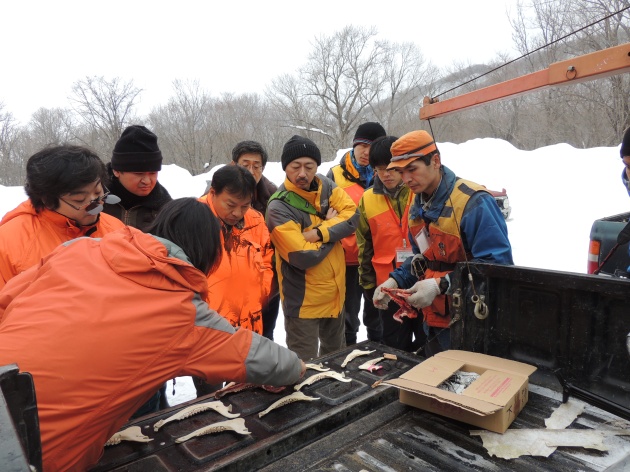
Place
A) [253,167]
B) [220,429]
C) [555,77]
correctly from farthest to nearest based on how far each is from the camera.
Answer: [555,77] < [253,167] < [220,429]

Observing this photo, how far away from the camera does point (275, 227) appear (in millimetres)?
3230

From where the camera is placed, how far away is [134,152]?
2.88 metres

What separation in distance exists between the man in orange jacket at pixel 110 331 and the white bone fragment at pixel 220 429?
221 mm

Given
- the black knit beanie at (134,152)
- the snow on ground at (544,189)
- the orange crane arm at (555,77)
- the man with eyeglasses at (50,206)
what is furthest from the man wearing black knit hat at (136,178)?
the orange crane arm at (555,77)

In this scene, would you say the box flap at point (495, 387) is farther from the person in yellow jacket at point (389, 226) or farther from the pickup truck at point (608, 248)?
the pickup truck at point (608, 248)

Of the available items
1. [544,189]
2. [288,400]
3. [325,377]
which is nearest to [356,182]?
[325,377]

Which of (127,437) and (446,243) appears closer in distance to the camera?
(127,437)

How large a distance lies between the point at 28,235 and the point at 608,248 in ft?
13.7

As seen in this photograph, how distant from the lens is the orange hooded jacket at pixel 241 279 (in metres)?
2.80

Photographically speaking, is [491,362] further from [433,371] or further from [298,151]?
[298,151]

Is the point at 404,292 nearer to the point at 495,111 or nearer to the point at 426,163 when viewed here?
the point at 426,163

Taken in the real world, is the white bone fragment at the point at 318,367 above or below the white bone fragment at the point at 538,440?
above

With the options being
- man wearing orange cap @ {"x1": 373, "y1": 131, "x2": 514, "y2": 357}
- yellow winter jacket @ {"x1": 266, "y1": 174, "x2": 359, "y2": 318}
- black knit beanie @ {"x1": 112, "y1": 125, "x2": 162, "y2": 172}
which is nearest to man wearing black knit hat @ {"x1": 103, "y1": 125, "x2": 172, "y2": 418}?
black knit beanie @ {"x1": 112, "y1": 125, "x2": 162, "y2": 172}

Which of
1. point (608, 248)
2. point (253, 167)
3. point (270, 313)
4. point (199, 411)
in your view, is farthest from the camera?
point (253, 167)
